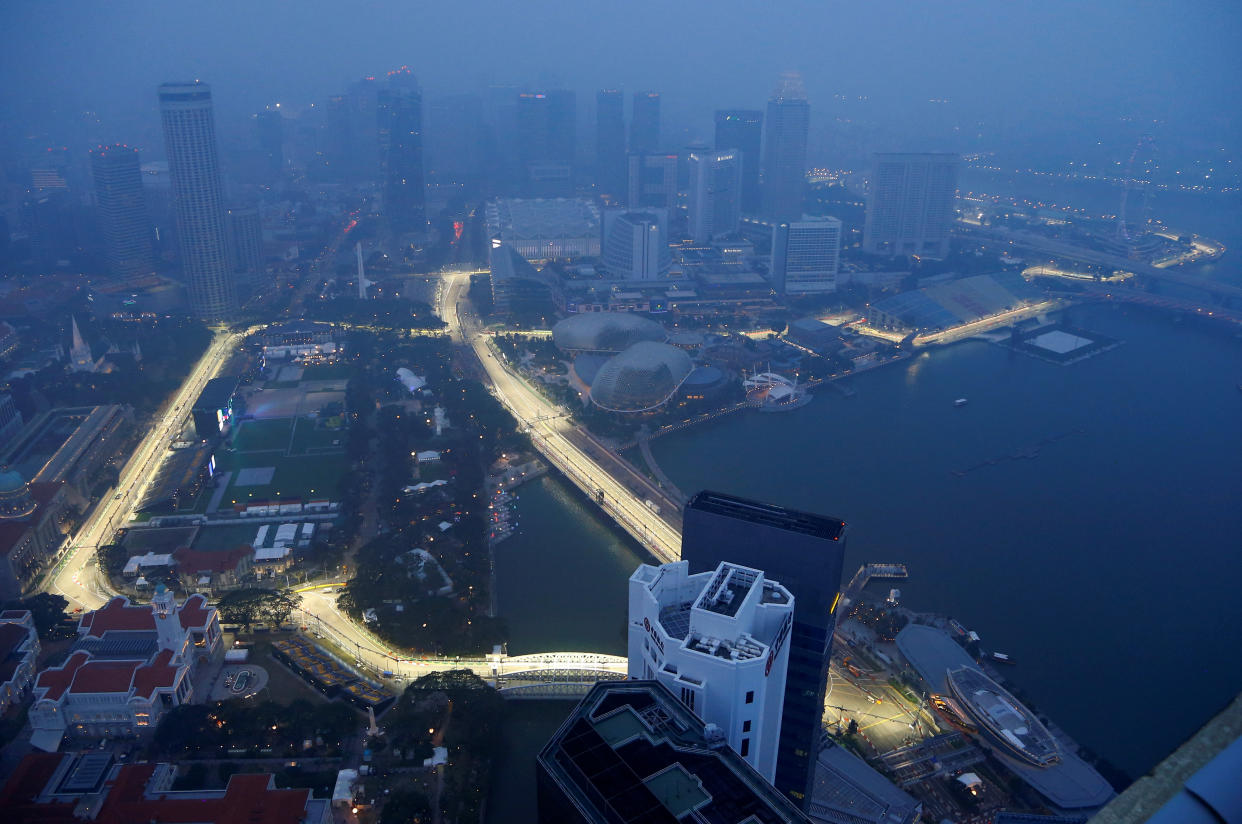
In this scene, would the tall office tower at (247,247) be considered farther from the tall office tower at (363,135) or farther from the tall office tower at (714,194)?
the tall office tower at (363,135)

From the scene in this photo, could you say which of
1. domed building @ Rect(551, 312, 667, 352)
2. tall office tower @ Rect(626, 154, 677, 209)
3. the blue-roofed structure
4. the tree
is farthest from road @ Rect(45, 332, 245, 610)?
tall office tower @ Rect(626, 154, 677, 209)

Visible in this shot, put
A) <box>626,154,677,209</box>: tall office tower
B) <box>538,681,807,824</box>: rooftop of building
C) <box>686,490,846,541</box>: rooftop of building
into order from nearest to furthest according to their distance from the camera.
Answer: <box>538,681,807,824</box>: rooftop of building → <box>686,490,846,541</box>: rooftop of building → <box>626,154,677,209</box>: tall office tower

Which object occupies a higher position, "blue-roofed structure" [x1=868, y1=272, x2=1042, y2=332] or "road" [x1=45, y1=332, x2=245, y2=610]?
"blue-roofed structure" [x1=868, y1=272, x2=1042, y2=332]

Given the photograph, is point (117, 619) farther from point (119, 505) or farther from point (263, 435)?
point (263, 435)

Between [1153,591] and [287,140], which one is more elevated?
[287,140]

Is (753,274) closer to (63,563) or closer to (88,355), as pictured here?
(88,355)

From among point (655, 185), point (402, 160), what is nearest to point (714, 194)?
point (655, 185)

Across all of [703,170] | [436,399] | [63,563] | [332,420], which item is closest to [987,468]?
[436,399]

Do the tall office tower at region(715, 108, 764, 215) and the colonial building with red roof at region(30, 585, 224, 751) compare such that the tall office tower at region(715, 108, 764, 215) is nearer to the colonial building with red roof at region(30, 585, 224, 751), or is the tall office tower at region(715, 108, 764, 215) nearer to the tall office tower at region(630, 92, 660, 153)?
the tall office tower at region(630, 92, 660, 153)
